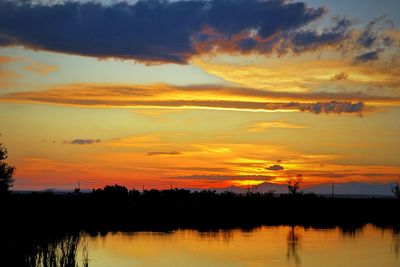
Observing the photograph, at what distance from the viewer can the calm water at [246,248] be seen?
40.9m

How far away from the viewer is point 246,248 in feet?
155

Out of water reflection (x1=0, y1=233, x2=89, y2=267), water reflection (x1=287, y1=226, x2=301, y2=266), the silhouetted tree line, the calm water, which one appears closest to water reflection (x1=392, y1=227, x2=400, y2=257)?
the calm water

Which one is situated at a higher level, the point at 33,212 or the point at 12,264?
the point at 33,212

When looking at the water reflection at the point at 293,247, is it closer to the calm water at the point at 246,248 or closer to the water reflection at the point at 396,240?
the calm water at the point at 246,248

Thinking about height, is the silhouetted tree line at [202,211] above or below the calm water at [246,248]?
above

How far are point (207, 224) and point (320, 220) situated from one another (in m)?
18.1

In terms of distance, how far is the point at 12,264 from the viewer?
79.5 ft

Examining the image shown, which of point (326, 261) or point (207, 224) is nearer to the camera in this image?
point (326, 261)

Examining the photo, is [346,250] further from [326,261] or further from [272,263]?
[272,263]

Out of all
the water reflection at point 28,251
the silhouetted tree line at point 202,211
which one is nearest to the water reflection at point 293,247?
the silhouetted tree line at point 202,211

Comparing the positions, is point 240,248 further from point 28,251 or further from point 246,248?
point 28,251

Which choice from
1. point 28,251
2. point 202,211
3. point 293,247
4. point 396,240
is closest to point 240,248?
point 293,247

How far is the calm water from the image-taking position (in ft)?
134

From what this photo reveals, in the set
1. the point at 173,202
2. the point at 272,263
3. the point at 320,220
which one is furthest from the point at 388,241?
the point at 173,202
